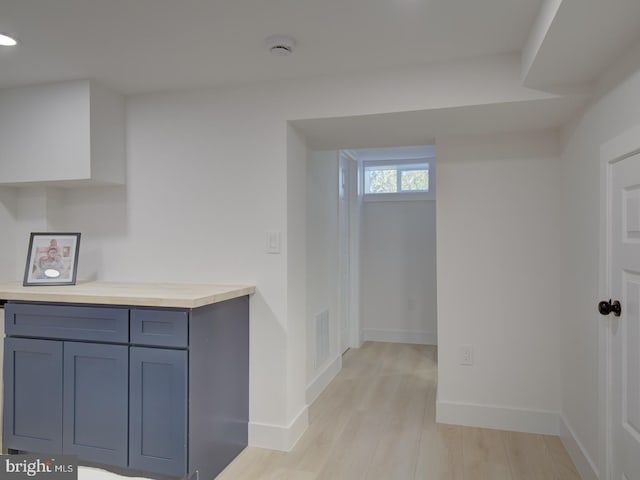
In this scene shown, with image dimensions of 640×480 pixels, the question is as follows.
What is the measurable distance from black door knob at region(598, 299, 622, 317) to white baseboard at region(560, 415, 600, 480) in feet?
2.45

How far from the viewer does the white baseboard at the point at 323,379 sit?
10.4 ft

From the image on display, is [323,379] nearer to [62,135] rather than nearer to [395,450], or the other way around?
[395,450]

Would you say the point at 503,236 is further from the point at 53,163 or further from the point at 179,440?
the point at 53,163

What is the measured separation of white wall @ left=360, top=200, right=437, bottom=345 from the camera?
486 cm

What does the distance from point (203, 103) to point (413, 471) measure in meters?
2.36

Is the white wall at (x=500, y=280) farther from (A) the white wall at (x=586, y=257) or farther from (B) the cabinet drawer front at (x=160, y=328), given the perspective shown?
(B) the cabinet drawer front at (x=160, y=328)

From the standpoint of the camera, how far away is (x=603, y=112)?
191 centimetres

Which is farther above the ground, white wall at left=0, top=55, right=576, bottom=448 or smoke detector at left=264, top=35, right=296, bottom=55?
smoke detector at left=264, top=35, right=296, bottom=55

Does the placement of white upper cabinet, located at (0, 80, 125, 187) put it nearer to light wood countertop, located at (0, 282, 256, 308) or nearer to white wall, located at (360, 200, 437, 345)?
light wood countertop, located at (0, 282, 256, 308)

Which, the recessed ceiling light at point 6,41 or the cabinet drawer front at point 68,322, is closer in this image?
the recessed ceiling light at point 6,41

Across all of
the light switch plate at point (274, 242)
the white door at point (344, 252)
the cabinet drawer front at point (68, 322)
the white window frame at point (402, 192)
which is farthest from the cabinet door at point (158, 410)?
the white window frame at point (402, 192)

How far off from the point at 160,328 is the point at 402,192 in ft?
11.6

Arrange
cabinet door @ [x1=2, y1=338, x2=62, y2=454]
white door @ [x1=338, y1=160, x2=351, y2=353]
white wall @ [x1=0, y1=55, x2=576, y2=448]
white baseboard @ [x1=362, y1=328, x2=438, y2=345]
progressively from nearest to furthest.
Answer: cabinet door @ [x1=2, y1=338, x2=62, y2=454], white wall @ [x1=0, y1=55, x2=576, y2=448], white door @ [x1=338, y1=160, x2=351, y2=353], white baseboard @ [x1=362, y1=328, x2=438, y2=345]

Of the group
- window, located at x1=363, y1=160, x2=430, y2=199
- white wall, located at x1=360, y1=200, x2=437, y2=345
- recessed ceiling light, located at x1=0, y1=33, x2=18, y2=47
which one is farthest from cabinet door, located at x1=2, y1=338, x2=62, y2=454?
window, located at x1=363, y1=160, x2=430, y2=199
